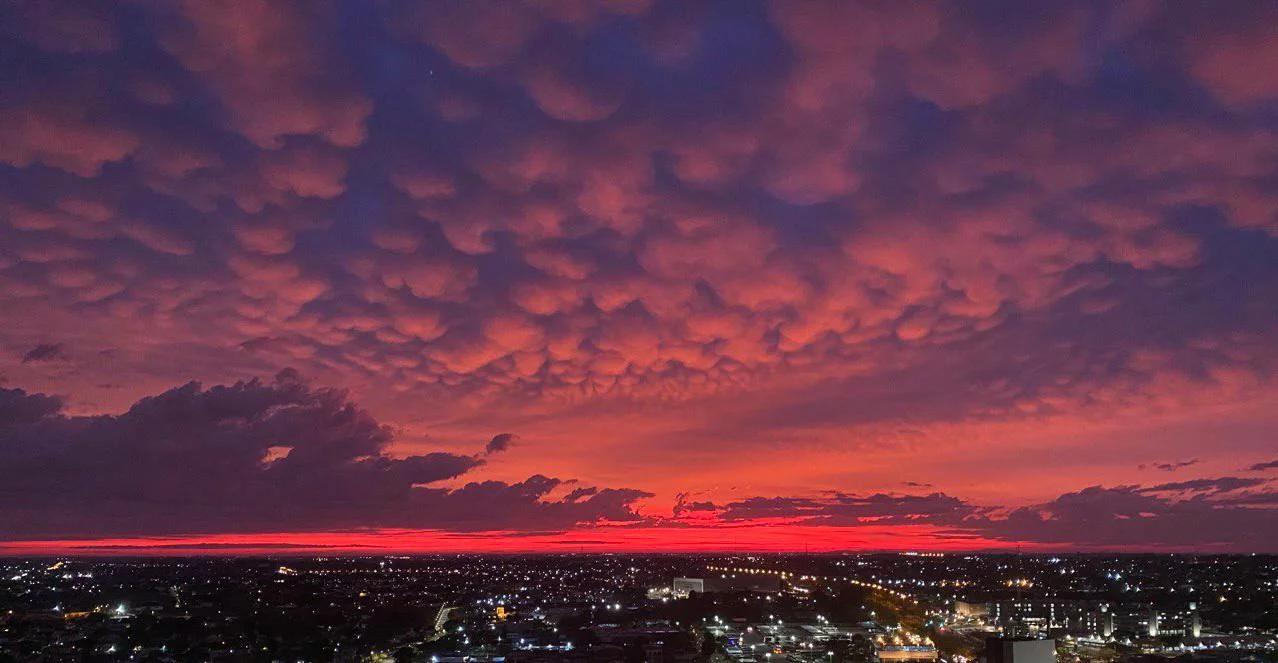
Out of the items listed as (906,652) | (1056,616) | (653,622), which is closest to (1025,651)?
(906,652)

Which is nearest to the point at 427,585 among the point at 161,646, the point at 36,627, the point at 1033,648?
the point at 36,627

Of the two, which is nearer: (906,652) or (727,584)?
(906,652)

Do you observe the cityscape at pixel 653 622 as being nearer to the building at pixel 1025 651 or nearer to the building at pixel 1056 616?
the building at pixel 1056 616

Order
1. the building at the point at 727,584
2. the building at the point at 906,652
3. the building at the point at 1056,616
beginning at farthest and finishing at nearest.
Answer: the building at the point at 727,584 → the building at the point at 1056,616 → the building at the point at 906,652

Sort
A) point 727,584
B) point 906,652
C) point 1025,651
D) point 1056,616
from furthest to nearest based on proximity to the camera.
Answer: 1. point 727,584
2. point 1056,616
3. point 906,652
4. point 1025,651

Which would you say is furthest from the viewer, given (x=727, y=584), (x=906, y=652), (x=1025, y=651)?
(x=727, y=584)

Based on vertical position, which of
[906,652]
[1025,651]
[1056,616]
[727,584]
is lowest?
[727,584]

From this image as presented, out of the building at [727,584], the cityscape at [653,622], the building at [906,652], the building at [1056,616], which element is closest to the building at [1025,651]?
the cityscape at [653,622]

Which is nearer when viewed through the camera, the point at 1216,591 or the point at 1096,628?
the point at 1096,628

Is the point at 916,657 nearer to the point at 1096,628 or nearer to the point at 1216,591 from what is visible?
the point at 1096,628

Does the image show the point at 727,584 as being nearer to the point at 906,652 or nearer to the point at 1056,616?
the point at 1056,616

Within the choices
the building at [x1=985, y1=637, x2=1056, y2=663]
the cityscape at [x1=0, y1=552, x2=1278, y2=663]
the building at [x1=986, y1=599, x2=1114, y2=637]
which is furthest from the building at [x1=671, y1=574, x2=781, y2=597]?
the building at [x1=985, y1=637, x2=1056, y2=663]
